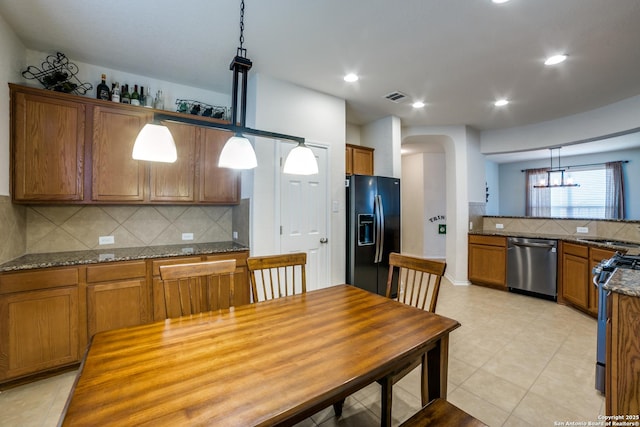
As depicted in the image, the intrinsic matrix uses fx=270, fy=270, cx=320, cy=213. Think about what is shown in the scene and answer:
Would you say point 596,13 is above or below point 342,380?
above

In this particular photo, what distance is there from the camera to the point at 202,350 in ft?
3.60

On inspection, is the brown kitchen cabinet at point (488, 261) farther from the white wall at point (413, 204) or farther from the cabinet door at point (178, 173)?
the cabinet door at point (178, 173)

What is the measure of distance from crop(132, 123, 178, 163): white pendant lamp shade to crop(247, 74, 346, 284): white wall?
→ 1635 mm

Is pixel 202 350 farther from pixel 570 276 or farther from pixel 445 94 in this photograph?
pixel 570 276

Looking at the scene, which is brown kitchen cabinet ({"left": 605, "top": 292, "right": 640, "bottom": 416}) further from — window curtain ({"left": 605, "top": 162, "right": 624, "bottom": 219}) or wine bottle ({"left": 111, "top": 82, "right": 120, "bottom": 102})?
window curtain ({"left": 605, "top": 162, "right": 624, "bottom": 219})

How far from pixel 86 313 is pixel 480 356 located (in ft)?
11.3

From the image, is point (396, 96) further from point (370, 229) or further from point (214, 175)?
point (214, 175)

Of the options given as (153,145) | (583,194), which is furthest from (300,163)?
(583,194)

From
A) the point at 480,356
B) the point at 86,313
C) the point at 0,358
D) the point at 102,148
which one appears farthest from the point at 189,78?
the point at 480,356

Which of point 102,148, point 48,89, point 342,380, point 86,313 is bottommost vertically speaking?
point 86,313

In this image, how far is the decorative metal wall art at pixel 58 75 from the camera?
2430 mm

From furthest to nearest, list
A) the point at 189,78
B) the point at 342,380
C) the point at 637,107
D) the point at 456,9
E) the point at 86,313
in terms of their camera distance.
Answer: the point at 637,107, the point at 189,78, the point at 86,313, the point at 456,9, the point at 342,380

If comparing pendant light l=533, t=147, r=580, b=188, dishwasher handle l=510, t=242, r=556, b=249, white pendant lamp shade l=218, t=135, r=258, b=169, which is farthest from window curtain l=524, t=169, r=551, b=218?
white pendant lamp shade l=218, t=135, r=258, b=169

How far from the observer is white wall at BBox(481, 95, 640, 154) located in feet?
11.4
